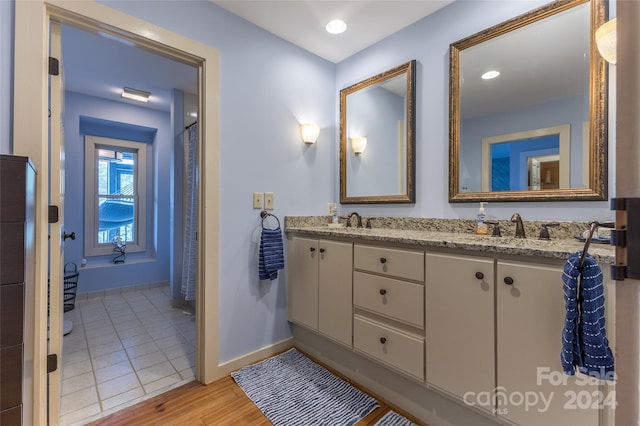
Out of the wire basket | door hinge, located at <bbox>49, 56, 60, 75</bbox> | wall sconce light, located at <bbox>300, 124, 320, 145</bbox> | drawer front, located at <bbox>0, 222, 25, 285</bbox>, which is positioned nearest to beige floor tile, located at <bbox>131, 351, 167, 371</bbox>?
drawer front, located at <bbox>0, 222, 25, 285</bbox>

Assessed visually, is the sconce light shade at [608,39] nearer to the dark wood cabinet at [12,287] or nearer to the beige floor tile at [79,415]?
the dark wood cabinet at [12,287]

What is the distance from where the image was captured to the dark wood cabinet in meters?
0.79

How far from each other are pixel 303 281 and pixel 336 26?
186 centimetres

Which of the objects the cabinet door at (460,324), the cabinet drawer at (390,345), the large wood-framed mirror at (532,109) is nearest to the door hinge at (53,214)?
the cabinet drawer at (390,345)

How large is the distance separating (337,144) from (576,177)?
5.38 feet

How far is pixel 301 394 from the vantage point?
162 centimetres

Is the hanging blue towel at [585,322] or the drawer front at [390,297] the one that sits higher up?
the hanging blue towel at [585,322]

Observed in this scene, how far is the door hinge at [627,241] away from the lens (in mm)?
309

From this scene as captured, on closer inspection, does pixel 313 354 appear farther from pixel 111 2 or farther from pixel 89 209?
pixel 89 209

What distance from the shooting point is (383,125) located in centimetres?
216

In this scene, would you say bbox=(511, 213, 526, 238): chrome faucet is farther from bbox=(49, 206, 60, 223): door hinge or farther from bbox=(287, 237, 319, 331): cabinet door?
bbox=(49, 206, 60, 223): door hinge

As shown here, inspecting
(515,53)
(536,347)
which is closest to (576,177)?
(515,53)

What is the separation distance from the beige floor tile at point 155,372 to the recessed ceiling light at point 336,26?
2.63 metres

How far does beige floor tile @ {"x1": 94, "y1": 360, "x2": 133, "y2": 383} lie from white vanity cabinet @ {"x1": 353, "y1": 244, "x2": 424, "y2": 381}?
1564 mm
